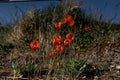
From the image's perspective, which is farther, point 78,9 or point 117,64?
point 78,9

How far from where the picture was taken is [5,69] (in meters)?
5.87

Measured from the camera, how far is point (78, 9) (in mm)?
8875

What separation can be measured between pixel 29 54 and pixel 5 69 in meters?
0.98

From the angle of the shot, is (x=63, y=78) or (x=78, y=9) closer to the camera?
(x=63, y=78)

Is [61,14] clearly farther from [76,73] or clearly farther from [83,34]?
[76,73]

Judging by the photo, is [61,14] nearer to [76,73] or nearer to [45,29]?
[45,29]

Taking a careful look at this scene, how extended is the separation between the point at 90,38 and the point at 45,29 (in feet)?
3.32

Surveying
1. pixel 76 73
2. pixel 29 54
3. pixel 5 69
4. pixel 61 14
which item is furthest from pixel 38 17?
pixel 76 73

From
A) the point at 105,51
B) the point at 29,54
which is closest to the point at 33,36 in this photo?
the point at 29,54

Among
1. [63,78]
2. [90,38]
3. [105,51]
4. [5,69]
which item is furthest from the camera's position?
[90,38]

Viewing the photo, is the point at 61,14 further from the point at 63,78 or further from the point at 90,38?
the point at 63,78

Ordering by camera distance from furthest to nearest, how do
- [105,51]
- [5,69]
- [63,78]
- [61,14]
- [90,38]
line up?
1. [61,14]
2. [90,38]
3. [105,51]
4. [5,69]
5. [63,78]

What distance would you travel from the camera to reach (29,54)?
6.79m

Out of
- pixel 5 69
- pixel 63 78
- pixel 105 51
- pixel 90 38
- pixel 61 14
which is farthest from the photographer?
pixel 61 14
